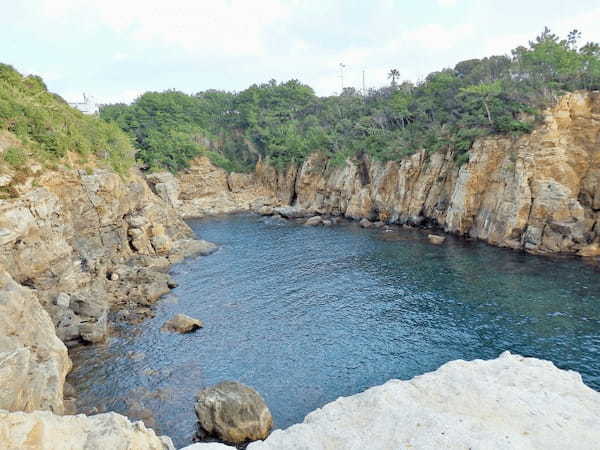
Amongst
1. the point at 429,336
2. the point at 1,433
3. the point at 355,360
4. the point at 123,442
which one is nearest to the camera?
the point at 1,433

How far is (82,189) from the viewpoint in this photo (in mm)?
35406

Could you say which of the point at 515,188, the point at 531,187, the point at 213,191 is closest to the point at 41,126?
the point at 515,188

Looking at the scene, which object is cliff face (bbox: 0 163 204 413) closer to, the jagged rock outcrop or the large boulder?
the jagged rock outcrop

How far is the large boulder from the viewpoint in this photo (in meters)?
17.4

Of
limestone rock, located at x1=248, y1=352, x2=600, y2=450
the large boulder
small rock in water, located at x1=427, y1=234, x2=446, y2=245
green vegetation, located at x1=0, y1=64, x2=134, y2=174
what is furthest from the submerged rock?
limestone rock, located at x1=248, y1=352, x2=600, y2=450

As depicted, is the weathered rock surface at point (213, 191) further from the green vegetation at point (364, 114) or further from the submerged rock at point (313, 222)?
the submerged rock at point (313, 222)

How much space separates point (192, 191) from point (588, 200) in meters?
61.7

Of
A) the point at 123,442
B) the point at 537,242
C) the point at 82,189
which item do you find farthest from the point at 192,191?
the point at 123,442

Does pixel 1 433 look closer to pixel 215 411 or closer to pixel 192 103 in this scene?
pixel 215 411

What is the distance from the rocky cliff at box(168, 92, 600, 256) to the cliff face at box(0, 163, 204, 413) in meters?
29.0

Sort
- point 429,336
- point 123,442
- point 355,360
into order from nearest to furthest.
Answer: point 123,442, point 355,360, point 429,336

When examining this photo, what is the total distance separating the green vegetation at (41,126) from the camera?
3000 cm

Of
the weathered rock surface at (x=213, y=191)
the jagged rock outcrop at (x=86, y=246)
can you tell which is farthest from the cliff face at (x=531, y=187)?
the weathered rock surface at (x=213, y=191)

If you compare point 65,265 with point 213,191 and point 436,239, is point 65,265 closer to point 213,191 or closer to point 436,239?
point 436,239
